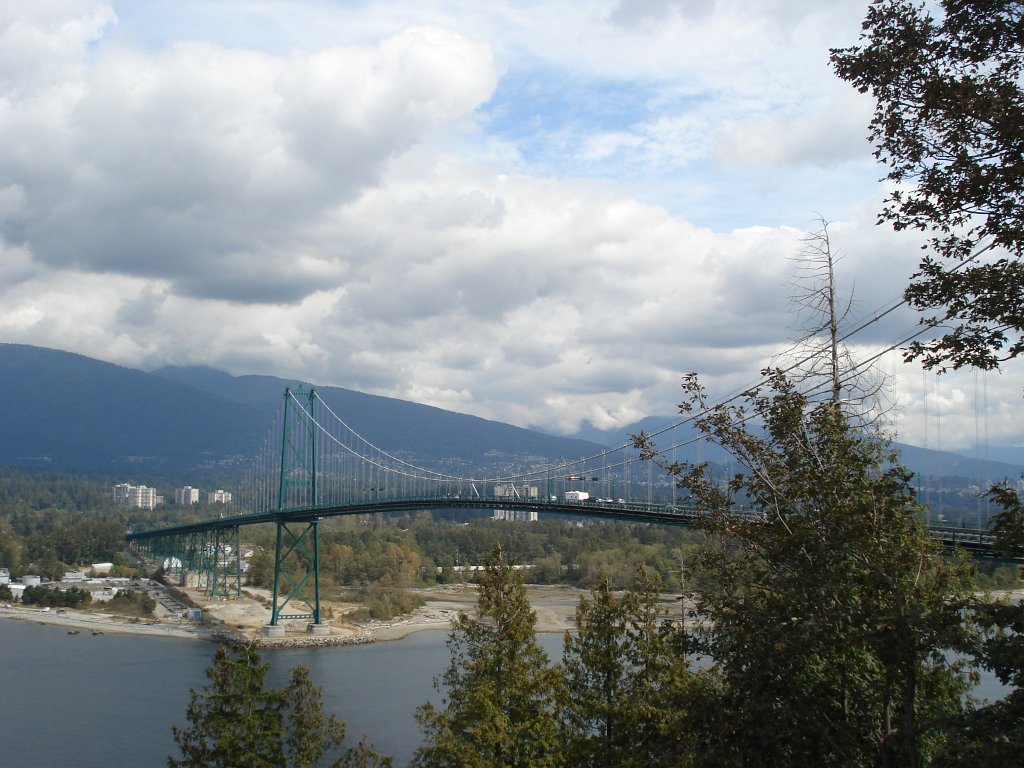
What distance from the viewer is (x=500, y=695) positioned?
25.1 feet

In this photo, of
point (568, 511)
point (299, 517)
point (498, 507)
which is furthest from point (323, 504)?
point (568, 511)

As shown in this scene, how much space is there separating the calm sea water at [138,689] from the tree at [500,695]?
6.95 metres

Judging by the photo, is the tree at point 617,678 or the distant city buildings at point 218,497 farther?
the distant city buildings at point 218,497

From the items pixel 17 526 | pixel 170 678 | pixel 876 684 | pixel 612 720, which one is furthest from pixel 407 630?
pixel 17 526

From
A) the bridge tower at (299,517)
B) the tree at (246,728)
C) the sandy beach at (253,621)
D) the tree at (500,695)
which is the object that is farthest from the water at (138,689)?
the tree at (500,695)

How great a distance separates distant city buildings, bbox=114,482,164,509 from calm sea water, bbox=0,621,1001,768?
8502cm

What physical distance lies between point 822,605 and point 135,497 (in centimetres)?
12012

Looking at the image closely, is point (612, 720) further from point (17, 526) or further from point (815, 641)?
point (17, 526)

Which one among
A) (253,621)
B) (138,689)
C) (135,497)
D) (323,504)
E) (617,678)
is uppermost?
(323,504)

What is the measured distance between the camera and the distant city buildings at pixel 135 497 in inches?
4468

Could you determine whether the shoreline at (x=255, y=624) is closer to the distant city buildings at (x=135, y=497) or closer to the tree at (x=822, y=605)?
the tree at (x=822, y=605)

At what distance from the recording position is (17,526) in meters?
74.8

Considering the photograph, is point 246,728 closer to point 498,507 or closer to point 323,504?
point 498,507

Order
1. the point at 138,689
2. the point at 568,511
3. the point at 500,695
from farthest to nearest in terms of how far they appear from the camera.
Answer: the point at 568,511 < the point at 138,689 < the point at 500,695
